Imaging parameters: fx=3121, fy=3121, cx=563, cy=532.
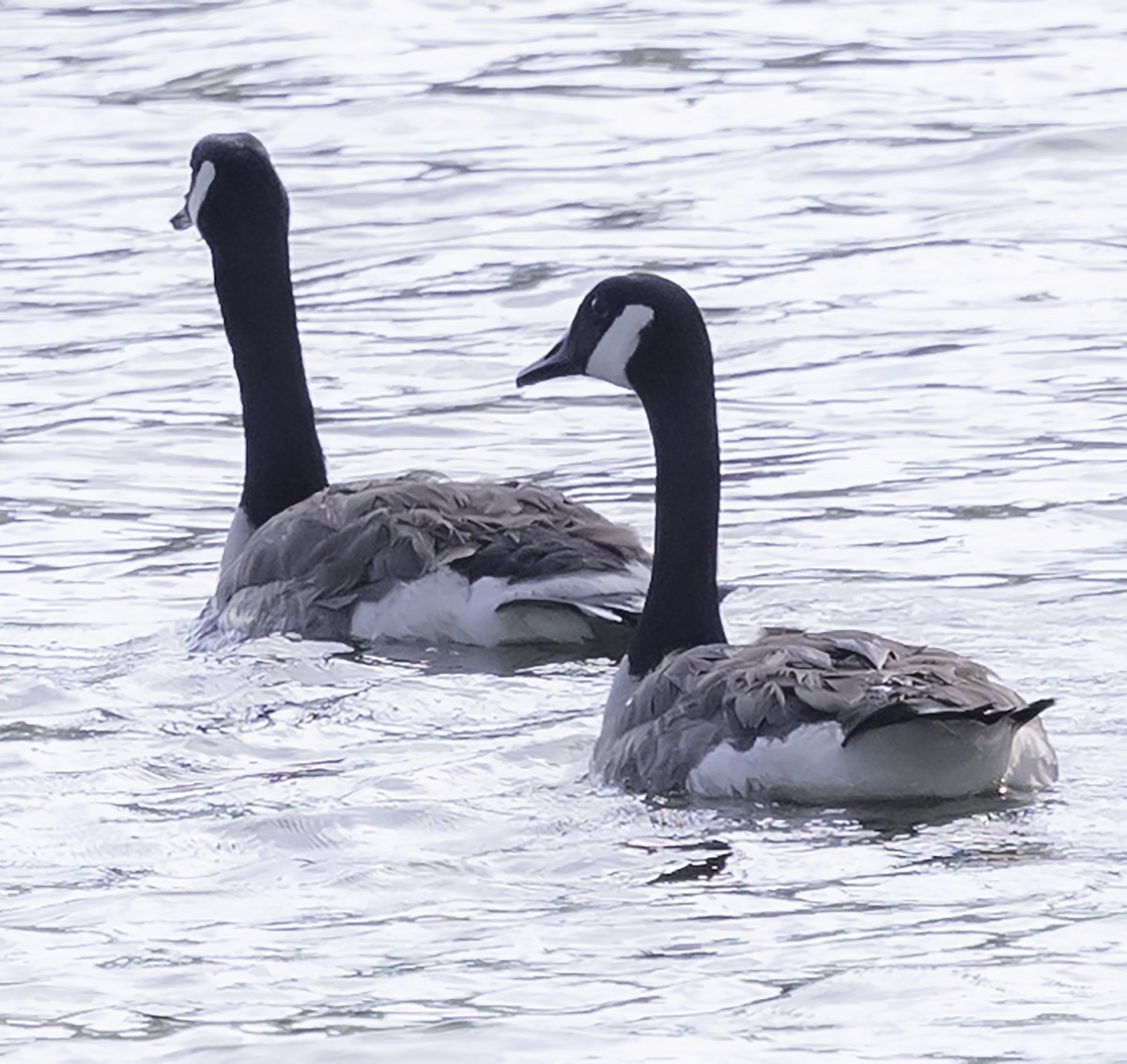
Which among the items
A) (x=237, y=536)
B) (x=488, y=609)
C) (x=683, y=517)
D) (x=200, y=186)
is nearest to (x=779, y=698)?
(x=683, y=517)

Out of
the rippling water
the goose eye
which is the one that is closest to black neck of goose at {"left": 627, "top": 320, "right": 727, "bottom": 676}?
the goose eye

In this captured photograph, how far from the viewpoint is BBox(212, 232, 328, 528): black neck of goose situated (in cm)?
1211

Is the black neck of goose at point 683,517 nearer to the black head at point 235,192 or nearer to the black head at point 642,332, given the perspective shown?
the black head at point 642,332

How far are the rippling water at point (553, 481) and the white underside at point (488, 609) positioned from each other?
0.14 metres

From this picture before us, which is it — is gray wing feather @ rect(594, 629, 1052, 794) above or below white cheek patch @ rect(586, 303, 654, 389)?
below

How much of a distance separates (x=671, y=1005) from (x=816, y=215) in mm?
11972

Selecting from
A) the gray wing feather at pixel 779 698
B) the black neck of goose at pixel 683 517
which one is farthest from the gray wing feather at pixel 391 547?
the gray wing feather at pixel 779 698

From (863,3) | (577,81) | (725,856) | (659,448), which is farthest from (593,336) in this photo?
(863,3)

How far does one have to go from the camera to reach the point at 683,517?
9.65 metres

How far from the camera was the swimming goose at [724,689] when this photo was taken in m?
8.31

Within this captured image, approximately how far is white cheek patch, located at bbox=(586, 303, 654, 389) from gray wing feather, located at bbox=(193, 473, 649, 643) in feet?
2.77

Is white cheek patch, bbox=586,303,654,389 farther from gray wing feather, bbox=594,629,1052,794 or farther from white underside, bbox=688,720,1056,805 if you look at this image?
white underside, bbox=688,720,1056,805

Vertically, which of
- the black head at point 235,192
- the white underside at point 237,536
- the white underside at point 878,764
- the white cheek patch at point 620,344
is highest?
the black head at point 235,192

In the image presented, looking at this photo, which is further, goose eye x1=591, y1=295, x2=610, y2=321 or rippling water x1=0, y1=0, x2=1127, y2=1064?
goose eye x1=591, y1=295, x2=610, y2=321
